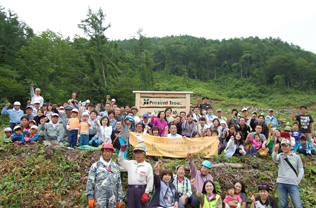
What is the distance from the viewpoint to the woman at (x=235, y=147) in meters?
7.06

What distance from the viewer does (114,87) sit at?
86.4 feet

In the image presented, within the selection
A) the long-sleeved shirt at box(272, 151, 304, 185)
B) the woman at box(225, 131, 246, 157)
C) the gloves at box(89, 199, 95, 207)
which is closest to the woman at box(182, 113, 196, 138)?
the woman at box(225, 131, 246, 157)

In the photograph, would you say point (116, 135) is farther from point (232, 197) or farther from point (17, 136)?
point (232, 197)

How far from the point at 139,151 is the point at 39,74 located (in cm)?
1949

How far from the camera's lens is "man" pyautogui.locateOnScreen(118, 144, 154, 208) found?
4.22 metres

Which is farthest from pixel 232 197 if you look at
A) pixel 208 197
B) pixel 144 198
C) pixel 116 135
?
pixel 116 135

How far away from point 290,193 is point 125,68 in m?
30.6

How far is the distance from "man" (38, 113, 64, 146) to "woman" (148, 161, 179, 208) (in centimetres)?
399

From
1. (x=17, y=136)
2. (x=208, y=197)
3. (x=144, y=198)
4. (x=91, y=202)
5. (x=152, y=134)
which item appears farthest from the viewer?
(x=152, y=134)

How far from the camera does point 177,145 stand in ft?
23.6

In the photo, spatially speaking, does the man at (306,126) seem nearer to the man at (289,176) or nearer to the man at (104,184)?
the man at (289,176)

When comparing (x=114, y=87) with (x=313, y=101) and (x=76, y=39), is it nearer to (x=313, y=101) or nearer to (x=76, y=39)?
(x=76, y=39)

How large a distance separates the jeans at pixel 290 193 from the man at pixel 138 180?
337 cm

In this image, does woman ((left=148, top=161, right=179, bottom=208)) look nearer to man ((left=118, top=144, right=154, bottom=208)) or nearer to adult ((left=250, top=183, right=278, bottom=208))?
man ((left=118, top=144, right=154, bottom=208))
